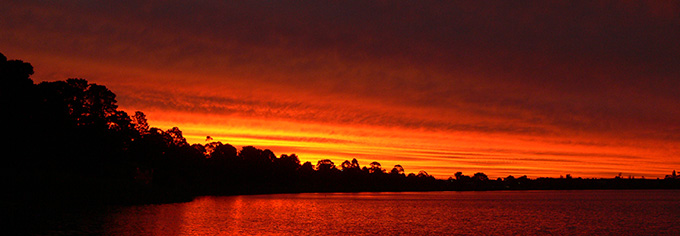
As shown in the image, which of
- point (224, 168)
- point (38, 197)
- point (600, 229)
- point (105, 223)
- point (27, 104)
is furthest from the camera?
point (224, 168)

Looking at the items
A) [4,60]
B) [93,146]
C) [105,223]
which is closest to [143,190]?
[93,146]

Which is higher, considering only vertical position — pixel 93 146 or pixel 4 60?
pixel 4 60

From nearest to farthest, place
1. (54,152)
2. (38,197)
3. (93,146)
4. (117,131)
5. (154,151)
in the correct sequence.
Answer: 1. (38,197)
2. (54,152)
3. (93,146)
4. (117,131)
5. (154,151)

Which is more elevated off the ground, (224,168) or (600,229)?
(224,168)

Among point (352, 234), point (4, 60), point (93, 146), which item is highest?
point (4, 60)

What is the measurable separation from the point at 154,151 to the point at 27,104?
2234 inches

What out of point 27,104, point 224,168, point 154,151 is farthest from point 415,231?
point 224,168

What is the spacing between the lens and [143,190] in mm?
93688

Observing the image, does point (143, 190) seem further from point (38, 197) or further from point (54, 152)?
point (38, 197)

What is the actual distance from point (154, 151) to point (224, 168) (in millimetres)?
64840

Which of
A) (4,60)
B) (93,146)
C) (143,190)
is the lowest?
(143,190)

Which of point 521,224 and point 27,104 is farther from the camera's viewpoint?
point 27,104

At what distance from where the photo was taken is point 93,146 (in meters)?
90.6

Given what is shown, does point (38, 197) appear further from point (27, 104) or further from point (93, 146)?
point (93, 146)
